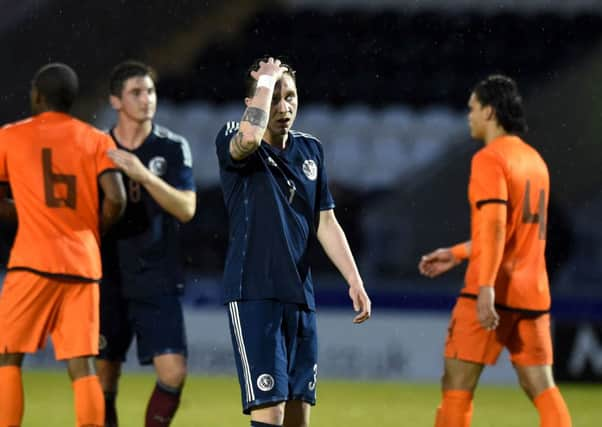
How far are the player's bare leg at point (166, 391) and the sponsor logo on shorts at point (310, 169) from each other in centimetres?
170

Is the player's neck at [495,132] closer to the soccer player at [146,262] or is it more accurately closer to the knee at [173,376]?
the soccer player at [146,262]

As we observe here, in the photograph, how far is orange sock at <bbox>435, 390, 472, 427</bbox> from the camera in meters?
5.47

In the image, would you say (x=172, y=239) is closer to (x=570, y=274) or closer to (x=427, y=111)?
(x=570, y=274)

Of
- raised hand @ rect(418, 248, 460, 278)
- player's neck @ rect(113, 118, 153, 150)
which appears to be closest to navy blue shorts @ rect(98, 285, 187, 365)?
player's neck @ rect(113, 118, 153, 150)

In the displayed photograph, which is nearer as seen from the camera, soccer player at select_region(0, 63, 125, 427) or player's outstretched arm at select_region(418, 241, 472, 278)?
soccer player at select_region(0, 63, 125, 427)

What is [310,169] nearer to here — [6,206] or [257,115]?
[257,115]

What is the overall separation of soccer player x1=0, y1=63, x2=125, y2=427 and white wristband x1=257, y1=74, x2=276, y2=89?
1293mm

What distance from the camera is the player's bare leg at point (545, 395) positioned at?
5.39 meters

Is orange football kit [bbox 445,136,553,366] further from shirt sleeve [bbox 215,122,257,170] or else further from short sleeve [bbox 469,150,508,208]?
shirt sleeve [bbox 215,122,257,170]

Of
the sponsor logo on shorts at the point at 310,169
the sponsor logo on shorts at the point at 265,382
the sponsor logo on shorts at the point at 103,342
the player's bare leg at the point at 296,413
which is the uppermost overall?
the sponsor logo on shorts at the point at 310,169

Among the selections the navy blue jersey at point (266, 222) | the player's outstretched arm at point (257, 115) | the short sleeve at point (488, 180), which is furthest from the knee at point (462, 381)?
the player's outstretched arm at point (257, 115)

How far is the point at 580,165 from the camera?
44.3 ft

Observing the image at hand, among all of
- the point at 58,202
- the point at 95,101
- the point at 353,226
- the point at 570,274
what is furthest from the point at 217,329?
the point at 58,202

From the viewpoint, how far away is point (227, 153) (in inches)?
176
